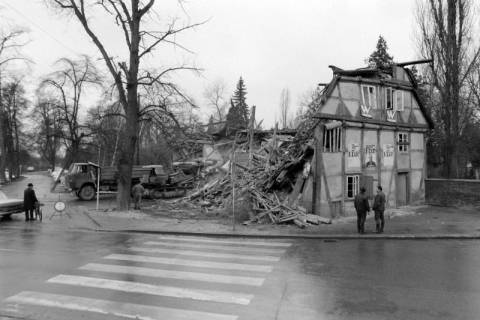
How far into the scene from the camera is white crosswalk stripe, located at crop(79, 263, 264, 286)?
27.6 ft

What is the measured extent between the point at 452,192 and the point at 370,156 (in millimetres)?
6371

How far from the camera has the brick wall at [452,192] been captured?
2265cm

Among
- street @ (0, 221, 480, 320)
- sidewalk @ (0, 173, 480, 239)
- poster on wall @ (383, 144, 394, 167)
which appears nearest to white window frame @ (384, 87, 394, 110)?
poster on wall @ (383, 144, 394, 167)

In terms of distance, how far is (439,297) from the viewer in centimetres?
730

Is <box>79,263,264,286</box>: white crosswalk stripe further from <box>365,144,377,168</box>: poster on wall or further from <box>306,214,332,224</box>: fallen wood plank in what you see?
<box>365,144,377,168</box>: poster on wall

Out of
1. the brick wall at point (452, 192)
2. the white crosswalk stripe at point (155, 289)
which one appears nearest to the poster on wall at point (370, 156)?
the brick wall at point (452, 192)

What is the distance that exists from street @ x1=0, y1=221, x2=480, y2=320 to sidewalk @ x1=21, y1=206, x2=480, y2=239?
1597 mm

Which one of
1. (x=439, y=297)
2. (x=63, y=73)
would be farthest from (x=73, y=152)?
(x=439, y=297)

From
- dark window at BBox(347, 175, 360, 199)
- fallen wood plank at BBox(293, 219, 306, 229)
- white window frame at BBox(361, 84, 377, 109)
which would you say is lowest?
fallen wood plank at BBox(293, 219, 306, 229)

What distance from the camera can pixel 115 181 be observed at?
27.5 meters

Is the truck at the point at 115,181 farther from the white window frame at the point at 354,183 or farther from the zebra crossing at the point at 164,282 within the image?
the zebra crossing at the point at 164,282

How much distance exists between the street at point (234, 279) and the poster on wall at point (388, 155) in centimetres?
922

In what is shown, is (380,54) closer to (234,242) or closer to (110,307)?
(234,242)

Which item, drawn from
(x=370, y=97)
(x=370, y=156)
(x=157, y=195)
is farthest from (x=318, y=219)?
(x=157, y=195)
